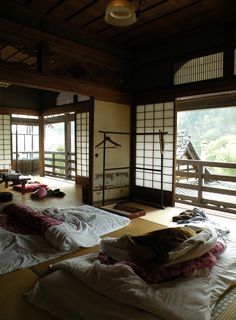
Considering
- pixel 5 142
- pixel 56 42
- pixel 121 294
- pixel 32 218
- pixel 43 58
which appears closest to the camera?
pixel 121 294

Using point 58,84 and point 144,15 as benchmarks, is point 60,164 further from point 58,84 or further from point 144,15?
point 144,15

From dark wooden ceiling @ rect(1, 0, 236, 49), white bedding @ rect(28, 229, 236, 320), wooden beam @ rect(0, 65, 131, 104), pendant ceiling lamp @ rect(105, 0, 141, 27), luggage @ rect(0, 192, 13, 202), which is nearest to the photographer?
white bedding @ rect(28, 229, 236, 320)

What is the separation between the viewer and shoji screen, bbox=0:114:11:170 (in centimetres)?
817

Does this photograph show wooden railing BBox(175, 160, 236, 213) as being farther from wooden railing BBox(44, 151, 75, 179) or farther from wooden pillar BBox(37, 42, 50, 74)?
wooden railing BBox(44, 151, 75, 179)

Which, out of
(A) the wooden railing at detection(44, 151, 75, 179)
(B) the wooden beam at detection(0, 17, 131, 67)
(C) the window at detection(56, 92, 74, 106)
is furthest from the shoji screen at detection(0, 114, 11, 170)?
(B) the wooden beam at detection(0, 17, 131, 67)


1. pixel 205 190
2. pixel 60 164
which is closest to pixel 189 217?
pixel 205 190

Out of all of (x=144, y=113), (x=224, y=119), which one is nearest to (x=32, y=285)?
(x=144, y=113)

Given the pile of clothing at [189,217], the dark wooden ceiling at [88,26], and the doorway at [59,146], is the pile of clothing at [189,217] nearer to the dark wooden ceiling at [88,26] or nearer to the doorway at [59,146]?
the dark wooden ceiling at [88,26]

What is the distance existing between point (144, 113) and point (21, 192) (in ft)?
11.0

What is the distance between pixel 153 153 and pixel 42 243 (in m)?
3.04

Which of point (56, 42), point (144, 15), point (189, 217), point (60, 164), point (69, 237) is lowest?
point (189, 217)

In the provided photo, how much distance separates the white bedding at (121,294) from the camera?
136cm

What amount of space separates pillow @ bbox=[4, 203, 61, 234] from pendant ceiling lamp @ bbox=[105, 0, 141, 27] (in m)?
2.27

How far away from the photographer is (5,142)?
8.31m
